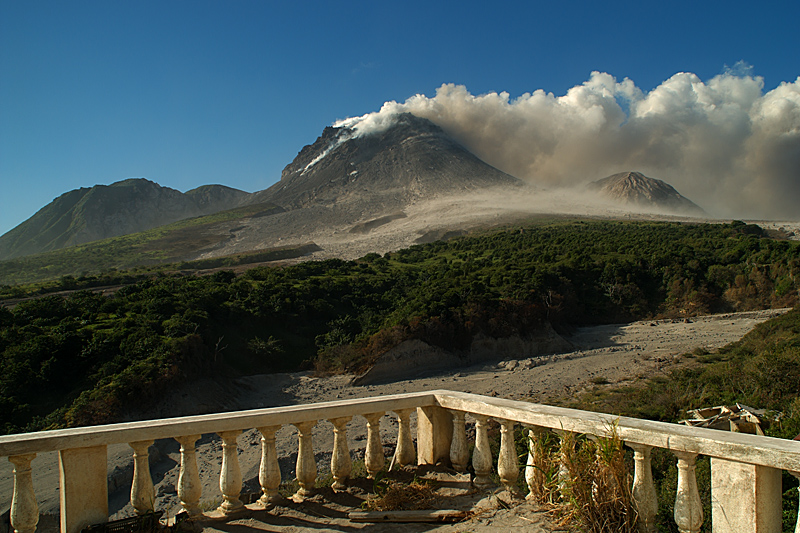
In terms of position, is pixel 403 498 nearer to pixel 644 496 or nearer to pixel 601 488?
pixel 601 488

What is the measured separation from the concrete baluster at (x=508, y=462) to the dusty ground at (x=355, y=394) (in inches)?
9.8

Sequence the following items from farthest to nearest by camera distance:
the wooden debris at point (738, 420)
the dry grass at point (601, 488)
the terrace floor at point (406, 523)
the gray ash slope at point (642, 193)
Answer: the gray ash slope at point (642, 193) → the wooden debris at point (738, 420) → the terrace floor at point (406, 523) → the dry grass at point (601, 488)

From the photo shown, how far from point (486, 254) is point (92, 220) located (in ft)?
502

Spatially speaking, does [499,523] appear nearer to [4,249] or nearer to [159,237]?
[159,237]

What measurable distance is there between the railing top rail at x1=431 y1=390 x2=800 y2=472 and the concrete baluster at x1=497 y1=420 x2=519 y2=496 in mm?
140

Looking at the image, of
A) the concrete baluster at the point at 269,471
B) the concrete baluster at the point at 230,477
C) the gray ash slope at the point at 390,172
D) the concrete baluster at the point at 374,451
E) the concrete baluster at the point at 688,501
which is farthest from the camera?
the gray ash slope at the point at 390,172

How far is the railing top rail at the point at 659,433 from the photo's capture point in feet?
9.45

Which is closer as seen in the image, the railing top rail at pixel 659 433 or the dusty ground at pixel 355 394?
the railing top rail at pixel 659 433

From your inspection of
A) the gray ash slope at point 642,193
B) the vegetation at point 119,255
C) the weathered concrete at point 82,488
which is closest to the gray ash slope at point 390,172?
the vegetation at point 119,255

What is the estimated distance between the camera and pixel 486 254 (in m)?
51.7

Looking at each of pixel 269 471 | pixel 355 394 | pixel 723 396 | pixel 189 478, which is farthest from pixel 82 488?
pixel 355 394

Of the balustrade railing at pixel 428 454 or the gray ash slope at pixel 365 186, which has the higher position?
the gray ash slope at pixel 365 186

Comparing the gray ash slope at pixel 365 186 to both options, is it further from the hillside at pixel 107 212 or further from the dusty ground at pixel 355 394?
the dusty ground at pixel 355 394

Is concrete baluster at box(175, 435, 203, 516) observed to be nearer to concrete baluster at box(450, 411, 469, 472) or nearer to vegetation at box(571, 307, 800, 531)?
concrete baluster at box(450, 411, 469, 472)
